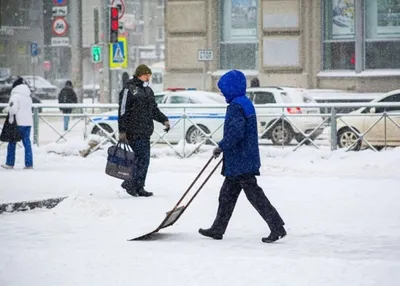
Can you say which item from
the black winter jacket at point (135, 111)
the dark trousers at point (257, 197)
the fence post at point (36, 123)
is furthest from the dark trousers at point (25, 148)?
the dark trousers at point (257, 197)

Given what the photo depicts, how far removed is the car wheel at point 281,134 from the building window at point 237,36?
12.0m

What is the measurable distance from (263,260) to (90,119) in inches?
467

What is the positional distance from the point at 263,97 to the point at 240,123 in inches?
542

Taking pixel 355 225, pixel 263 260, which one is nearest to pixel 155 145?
pixel 355 225

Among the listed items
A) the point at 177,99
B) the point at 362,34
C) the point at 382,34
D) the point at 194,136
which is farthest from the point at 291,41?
the point at 194,136

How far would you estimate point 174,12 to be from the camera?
31.7m

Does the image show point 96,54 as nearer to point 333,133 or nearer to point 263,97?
point 263,97

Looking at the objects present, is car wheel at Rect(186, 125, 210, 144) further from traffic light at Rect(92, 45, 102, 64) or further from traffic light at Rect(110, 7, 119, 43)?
traffic light at Rect(92, 45, 102, 64)

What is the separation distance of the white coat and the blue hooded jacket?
7953mm

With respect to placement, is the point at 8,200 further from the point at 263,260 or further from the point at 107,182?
the point at 263,260

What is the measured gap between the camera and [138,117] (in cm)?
1269

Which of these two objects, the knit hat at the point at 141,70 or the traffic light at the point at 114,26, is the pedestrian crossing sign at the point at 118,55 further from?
the knit hat at the point at 141,70

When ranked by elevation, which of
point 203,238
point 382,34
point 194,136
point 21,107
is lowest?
point 203,238

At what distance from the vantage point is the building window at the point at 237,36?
31328mm
